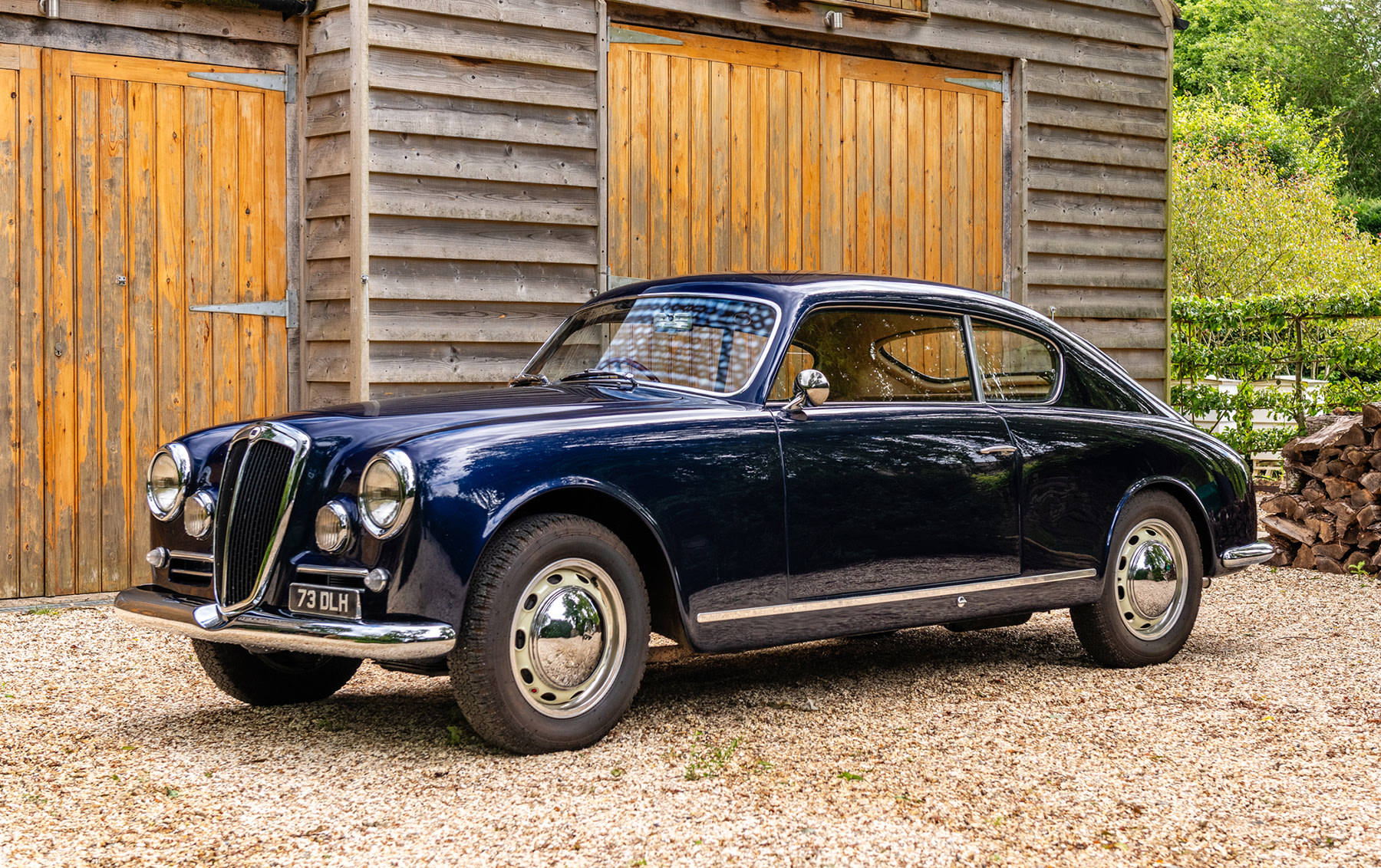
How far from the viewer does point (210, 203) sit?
7.58 meters

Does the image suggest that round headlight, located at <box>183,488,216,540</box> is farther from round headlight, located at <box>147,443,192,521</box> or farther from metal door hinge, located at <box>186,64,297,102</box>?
metal door hinge, located at <box>186,64,297,102</box>

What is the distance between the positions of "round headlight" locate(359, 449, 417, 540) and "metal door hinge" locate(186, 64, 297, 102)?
15.4 ft

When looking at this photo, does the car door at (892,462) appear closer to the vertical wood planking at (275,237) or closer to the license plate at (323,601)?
the license plate at (323,601)

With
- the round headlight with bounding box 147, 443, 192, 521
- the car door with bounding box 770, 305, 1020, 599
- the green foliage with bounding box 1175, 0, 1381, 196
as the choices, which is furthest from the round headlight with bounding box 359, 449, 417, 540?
the green foliage with bounding box 1175, 0, 1381, 196

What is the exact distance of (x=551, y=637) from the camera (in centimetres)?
397

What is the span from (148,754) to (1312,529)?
7.40m

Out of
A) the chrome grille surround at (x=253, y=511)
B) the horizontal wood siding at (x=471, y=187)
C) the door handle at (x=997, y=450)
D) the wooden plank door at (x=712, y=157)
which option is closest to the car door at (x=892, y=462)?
the door handle at (x=997, y=450)

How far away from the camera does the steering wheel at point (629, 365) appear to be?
480cm

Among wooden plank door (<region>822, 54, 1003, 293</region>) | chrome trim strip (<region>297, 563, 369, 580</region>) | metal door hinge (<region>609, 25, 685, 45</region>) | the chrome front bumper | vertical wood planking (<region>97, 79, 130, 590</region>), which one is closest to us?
the chrome front bumper

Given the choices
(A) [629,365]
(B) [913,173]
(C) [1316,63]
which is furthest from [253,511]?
(C) [1316,63]

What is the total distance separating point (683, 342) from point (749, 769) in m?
1.64

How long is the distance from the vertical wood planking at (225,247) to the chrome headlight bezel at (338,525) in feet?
13.4

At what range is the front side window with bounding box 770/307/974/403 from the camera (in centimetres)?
490

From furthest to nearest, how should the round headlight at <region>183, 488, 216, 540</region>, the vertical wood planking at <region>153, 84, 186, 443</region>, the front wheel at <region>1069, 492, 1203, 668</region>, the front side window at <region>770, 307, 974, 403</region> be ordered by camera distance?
the vertical wood planking at <region>153, 84, 186, 443</region>
the front wheel at <region>1069, 492, 1203, 668</region>
the front side window at <region>770, 307, 974, 403</region>
the round headlight at <region>183, 488, 216, 540</region>
